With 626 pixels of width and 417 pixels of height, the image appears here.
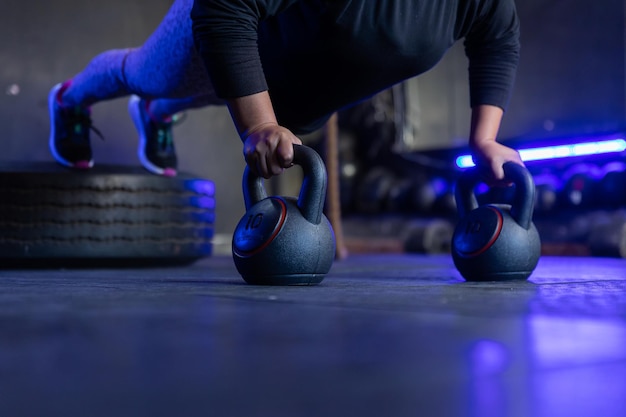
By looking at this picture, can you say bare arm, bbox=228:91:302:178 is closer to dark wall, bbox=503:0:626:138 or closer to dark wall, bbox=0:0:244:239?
dark wall, bbox=0:0:244:239

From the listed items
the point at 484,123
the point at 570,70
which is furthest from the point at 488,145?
the point at 570,70

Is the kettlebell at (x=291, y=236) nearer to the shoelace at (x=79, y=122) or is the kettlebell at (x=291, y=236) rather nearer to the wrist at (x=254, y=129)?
the wrist at (x=254, y=129)

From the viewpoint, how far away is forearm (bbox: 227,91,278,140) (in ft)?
3.07

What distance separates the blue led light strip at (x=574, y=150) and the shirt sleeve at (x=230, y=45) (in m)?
1.83

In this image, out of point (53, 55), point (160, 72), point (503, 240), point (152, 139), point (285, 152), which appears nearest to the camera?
point (285, 152)

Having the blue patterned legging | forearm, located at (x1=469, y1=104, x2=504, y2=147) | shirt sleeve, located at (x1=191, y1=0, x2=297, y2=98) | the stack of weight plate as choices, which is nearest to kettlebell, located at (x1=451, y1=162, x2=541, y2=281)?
forearm, located at (x1=469, y1=104, x2=504, y2=147)

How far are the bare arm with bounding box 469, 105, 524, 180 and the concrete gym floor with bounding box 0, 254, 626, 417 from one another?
43 cm

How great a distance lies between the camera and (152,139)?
5.92ft

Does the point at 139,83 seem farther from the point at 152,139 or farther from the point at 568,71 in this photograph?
the point at 568,71

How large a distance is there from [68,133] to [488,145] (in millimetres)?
1052

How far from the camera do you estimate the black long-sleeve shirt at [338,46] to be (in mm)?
930

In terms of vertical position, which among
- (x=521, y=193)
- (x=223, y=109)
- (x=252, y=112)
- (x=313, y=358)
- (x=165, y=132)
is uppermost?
(x=223, y=109)

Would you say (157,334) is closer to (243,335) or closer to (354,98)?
(243,335)

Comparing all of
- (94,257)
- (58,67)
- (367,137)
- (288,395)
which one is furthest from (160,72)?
(367,137)
